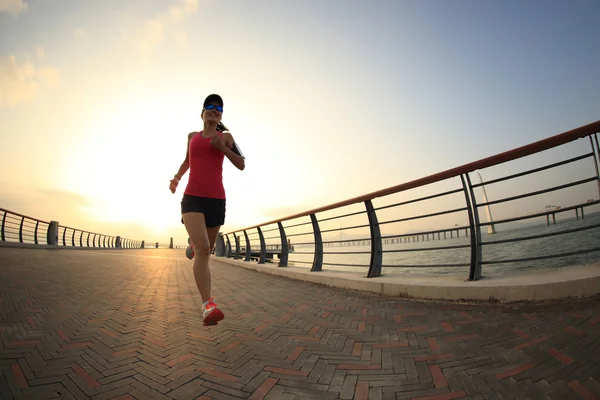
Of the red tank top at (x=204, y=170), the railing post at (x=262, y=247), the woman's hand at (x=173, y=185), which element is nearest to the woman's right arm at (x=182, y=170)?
the woman's hand at (x=173, y=185)

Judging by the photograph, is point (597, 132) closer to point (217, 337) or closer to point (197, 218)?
→ point (197, 218)

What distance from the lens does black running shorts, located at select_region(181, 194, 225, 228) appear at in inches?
102

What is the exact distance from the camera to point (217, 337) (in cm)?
245

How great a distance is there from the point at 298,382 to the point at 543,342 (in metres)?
1.80

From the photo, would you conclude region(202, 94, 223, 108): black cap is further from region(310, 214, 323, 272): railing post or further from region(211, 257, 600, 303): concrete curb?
region(310, 214, 323, 272): railing post

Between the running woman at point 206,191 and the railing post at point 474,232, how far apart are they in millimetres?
2917

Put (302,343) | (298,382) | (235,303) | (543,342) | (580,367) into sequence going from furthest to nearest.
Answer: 1. (235,303)
2. (302,343)
3. (543,342)
4. (298,382)
5. (580,367)

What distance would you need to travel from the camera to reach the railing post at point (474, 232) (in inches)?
128

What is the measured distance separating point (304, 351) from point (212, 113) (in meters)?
2.48

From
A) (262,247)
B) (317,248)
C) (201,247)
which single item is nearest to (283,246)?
(262,247)

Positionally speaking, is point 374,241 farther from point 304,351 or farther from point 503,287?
point 304,351

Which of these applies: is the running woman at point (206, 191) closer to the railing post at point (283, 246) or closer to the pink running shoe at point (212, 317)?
the pink running shoe at point (212, 317)

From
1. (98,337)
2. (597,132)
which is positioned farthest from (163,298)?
(597,132)

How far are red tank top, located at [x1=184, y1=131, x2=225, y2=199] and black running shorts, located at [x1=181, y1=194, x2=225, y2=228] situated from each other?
45 millimetres
